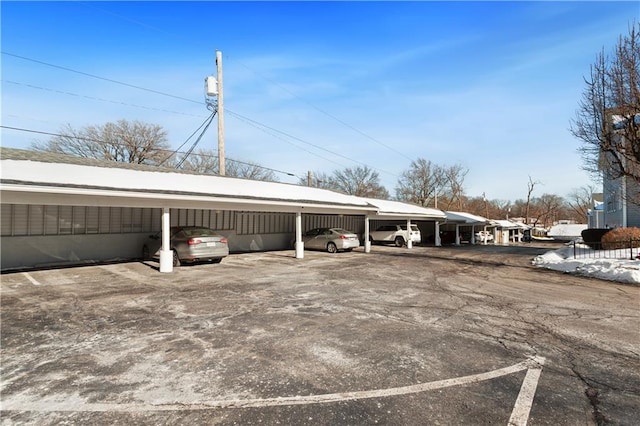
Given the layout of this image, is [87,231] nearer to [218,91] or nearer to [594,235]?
[218,91]

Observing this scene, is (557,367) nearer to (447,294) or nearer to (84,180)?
(447,294)

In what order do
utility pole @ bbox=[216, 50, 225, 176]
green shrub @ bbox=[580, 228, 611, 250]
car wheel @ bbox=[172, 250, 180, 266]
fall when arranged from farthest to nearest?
green shrub @ bbox=[580, 228, 611, 250] → utility pole @ bbox=[216, 50, 225, 176] → car wheel @ bbox=[172, 250, 180, 266]

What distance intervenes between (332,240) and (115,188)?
11.4m

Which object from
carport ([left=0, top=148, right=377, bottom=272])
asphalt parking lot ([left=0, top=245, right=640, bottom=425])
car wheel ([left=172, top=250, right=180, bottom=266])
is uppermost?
carport ([left=0, top=148, right=377, bottom=272])

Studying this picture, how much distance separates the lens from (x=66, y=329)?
17.1 feet

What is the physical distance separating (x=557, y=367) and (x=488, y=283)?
20.6 ft

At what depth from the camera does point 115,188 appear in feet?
31.4

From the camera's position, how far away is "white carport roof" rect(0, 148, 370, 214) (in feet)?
28.0

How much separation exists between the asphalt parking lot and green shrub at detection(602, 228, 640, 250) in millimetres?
9450

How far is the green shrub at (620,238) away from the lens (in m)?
15.3

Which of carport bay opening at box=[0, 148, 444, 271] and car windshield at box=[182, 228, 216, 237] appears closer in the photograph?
carport bay opening at box=[0, 148, 444, 271]

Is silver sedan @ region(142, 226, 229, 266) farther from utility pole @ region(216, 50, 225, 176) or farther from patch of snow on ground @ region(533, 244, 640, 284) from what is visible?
patch of snow on ground @ region(533, 244, 640, 284)

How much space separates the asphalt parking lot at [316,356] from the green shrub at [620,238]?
945cm

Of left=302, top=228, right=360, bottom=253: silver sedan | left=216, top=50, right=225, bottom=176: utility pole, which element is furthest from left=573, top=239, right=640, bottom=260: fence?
left=216, top=50, right=225, bottom=176: utility pole
